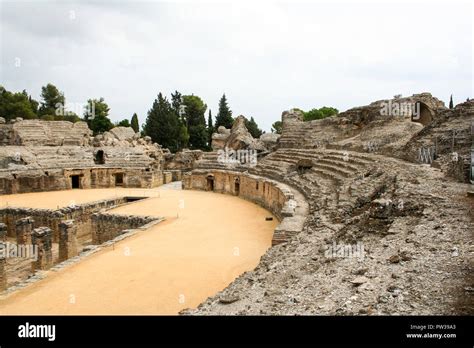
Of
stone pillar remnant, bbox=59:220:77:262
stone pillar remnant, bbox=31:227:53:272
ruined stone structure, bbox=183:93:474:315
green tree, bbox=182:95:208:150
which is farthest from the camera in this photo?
green tree, bbox=182:95:208:150

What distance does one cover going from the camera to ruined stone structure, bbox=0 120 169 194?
25.4m

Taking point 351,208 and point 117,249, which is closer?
point 351,208

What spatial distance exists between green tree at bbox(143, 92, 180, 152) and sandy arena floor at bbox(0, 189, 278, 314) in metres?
28.8

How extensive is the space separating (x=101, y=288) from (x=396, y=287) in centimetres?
679

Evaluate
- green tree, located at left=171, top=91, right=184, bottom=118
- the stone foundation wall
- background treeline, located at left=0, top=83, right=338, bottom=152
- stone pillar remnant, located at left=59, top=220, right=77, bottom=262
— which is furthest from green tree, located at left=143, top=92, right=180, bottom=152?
stone pillar remnant, located at left=59, top=220, right=77, bottom=262

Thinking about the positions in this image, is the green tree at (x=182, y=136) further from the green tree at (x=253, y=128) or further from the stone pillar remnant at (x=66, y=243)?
the stone pillar remnant at (x=66, y=243)

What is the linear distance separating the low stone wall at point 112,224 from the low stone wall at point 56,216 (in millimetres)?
940

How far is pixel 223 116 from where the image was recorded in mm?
47281

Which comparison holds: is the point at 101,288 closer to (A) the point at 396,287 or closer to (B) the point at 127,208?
(A) the point at 396,287

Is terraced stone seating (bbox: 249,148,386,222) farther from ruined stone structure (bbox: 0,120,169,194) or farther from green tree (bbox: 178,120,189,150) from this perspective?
green tree (bbox: 178,120,189,150)

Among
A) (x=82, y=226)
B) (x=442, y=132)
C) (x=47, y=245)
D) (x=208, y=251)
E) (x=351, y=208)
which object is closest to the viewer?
(x=351, y=208)

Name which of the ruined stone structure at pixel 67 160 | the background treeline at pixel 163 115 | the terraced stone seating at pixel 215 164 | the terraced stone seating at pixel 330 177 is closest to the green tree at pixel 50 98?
the background treeline at pixel 163 115

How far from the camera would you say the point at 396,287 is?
192 inches

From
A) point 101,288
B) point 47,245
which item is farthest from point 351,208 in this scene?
point 47,245
